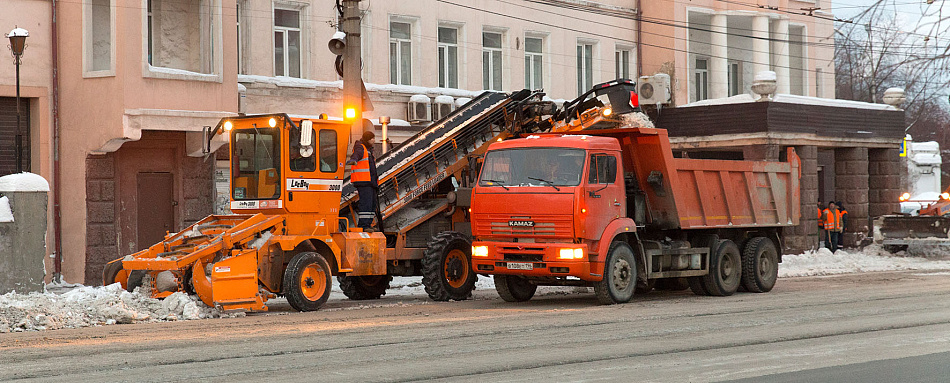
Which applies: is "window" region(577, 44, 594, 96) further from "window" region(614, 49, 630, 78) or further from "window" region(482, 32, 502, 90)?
"window" region(482, 32, 502, 90)

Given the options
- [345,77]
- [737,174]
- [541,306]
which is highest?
[345,77]

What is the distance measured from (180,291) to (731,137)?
1970cm

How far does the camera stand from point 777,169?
22078 mm

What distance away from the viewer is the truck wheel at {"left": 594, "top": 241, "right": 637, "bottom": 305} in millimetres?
17703

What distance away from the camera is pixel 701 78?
123 ft

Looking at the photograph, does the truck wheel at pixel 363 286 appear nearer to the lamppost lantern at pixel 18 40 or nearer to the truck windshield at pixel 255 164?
the truck windshield at pixel 255 164

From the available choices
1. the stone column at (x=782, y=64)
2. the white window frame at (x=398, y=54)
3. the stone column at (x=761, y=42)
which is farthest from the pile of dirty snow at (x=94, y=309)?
the stone column at (x=782, y=64)

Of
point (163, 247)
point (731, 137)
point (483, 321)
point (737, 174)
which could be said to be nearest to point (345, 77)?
point (163, 247)

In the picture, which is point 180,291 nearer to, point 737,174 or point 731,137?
point 737,174

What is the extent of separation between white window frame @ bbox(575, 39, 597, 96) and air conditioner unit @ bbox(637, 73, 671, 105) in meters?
1.56

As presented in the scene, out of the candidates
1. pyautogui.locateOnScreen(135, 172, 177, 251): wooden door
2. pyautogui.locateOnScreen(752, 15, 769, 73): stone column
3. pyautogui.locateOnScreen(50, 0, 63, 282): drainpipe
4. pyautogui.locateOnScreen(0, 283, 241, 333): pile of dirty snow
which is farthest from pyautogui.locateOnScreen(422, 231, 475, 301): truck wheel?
pyautogui.locateOnScreen(752, 15, 769, 73): stone column

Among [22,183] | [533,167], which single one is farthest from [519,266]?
[22,183]

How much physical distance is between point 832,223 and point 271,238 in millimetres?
20785

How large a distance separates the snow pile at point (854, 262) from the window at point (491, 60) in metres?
8.79
